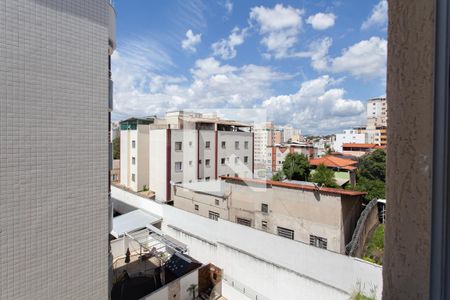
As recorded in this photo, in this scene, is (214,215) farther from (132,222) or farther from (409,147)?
(409,147)

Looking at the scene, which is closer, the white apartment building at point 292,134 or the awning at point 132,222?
the awning at point 132,222

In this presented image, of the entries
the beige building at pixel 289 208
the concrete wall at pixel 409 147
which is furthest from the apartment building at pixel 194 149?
the concrete wall at pixel 409 147

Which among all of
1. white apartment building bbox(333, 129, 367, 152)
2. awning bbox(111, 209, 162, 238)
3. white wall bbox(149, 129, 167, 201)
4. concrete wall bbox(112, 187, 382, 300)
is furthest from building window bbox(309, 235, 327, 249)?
white apartment building bbox(333, 129, 367, 152)

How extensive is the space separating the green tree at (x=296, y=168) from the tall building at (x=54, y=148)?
44.5 feet

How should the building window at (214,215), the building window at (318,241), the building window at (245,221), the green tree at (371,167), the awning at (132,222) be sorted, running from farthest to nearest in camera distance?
the green tree at (371,167)
the building window at (214,215)
the awning at (132,222)
the building window at (245,221)
the building window at (318,241)

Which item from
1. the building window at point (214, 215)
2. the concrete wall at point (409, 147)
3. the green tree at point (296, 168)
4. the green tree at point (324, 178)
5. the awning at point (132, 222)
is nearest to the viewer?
the concrete wall at point (409, 147)

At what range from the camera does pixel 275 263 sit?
613cm

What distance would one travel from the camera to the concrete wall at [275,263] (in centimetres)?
508

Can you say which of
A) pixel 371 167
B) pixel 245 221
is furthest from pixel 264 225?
pixel 371 167

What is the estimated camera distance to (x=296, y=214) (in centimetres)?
693

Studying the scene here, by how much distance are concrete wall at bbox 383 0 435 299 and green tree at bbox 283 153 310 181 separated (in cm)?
1549

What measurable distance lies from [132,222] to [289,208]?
19.0 feet

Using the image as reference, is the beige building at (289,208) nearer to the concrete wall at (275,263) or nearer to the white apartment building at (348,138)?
the concrete wall at (275,263)

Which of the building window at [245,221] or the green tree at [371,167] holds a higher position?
the green tree at [371,167]
